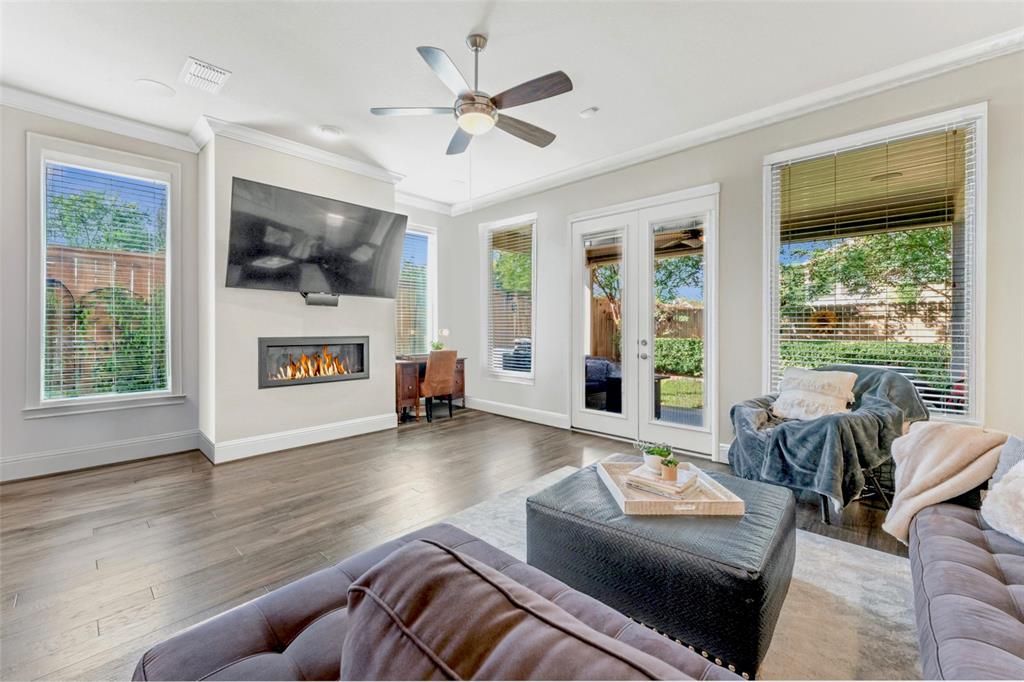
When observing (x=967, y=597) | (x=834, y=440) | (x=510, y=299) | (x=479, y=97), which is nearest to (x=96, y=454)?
(x=479, y=97)

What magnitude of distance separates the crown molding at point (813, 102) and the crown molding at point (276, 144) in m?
1.96

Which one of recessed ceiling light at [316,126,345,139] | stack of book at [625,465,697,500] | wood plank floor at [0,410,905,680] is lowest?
wood plank floor at [0,410,905,680]

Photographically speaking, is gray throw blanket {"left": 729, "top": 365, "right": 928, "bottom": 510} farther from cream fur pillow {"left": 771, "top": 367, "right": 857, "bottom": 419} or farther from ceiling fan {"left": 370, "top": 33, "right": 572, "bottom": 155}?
ceiling fan {"left": 370, "top": 33, "right": 572, "bottom": 155}

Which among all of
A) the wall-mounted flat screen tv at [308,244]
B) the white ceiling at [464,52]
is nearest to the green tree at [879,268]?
the white ceiling at [464,52]

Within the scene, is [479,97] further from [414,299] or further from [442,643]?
[414,299]

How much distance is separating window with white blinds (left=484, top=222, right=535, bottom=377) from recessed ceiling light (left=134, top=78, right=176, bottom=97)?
3.49m

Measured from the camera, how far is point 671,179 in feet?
13.3

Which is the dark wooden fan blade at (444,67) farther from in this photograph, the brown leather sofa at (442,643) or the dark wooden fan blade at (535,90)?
the brown leather sofa at (442,643)

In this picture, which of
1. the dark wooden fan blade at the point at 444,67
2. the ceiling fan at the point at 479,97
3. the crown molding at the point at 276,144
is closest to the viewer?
the dark wooden fan blade at the point at 444,67

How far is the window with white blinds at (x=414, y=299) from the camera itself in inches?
235

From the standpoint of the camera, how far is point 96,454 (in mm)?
3602

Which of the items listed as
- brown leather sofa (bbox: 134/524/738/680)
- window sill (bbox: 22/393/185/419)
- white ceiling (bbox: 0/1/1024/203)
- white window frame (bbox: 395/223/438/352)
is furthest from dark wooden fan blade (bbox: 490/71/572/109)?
window sill (bbox: 22/393/185/419)

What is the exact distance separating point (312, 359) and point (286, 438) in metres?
0.80

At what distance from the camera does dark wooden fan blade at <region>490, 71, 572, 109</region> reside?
234 cm
